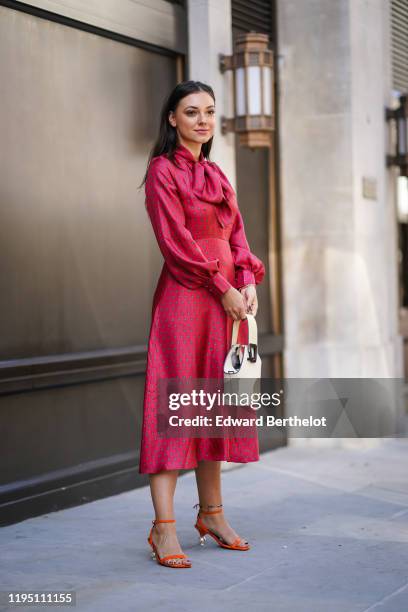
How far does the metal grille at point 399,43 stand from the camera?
7983 millimetres

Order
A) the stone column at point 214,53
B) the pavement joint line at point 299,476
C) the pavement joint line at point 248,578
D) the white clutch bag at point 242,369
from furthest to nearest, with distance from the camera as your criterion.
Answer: the stone column at point 214,53
the pavement joint line at point 299,476
the white clutch bag at point 242,369
the pavement joint line at point 248,578

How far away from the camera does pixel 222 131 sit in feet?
19.0

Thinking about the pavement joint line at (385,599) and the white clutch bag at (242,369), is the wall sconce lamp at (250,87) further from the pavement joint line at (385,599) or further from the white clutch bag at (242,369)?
the pavement joint line at (385,599)

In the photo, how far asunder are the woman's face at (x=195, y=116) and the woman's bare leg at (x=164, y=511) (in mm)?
1403

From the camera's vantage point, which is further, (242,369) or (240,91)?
(240,91)

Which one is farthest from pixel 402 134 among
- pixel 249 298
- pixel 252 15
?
pixel 249 298

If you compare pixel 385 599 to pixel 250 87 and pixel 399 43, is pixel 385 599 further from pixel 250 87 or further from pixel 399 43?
pixel 399 43

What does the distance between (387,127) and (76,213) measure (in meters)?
3.23

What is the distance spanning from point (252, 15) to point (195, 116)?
3013 mm

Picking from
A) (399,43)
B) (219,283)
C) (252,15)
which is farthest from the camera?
(399,43)

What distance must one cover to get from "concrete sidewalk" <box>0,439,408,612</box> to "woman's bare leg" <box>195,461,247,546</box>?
0.08 metres

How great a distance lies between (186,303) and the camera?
3.76 meters

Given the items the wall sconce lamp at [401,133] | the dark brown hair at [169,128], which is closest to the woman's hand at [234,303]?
the dark brown hair at [169,128]

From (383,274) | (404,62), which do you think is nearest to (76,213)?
(383,274)
